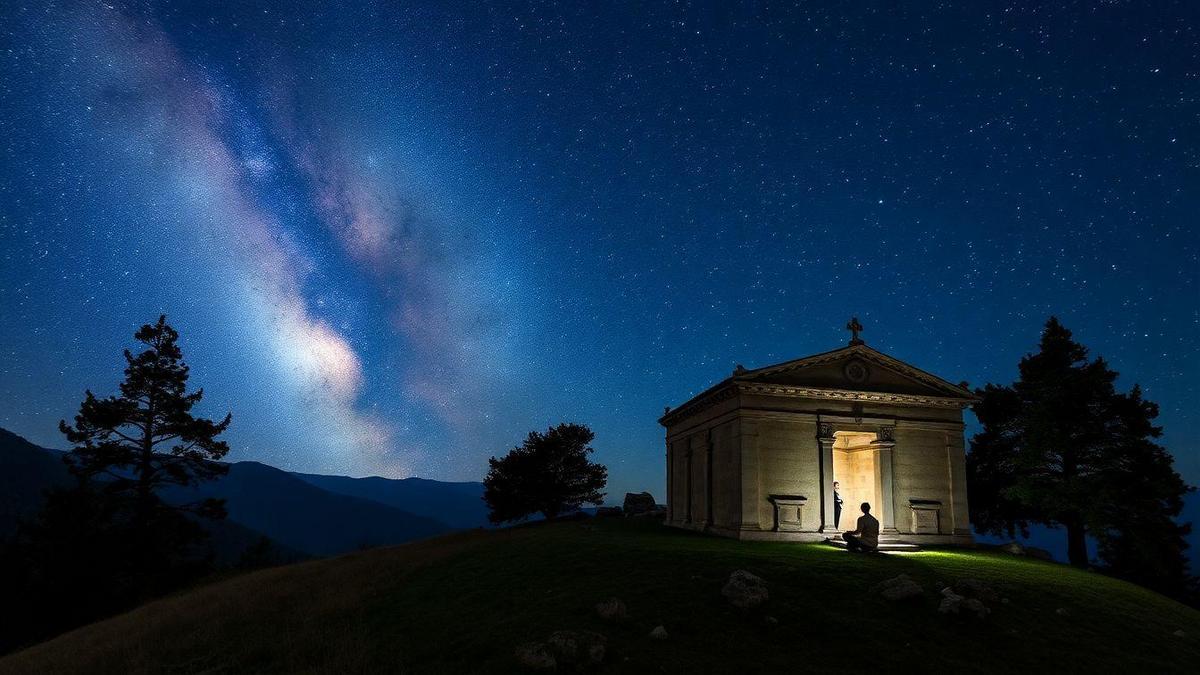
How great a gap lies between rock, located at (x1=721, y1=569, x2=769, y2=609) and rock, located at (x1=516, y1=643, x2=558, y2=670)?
5.10 meters

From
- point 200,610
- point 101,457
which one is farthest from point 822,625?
point 101,457

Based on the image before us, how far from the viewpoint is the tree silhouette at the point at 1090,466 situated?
3103cm

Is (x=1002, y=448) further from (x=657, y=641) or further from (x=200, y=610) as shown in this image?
(x=200, y=610)

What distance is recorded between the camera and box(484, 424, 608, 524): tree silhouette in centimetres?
5794

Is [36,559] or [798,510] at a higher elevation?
[798,510]

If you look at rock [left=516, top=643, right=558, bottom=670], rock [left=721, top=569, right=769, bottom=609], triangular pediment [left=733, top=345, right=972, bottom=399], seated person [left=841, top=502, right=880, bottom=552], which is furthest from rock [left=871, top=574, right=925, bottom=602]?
triangular pediment [left=733, top=345, right=972, bottom=399]

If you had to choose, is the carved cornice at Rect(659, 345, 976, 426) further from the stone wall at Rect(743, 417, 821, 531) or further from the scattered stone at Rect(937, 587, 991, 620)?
the scattered stone at Rect(937, 587, 991, 620)

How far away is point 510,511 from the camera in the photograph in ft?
189

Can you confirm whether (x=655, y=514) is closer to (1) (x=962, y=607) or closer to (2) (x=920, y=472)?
(2) (x=920, y=472)

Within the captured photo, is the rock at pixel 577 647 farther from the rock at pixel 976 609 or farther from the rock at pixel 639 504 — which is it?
the rock at pixel 639 504

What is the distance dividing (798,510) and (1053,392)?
679 inches

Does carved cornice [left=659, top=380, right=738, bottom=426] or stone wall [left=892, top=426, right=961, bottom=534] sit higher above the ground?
carved cornice [left=659, top=380, right=738, bottom=426]

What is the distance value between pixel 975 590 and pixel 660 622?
941 centimetres

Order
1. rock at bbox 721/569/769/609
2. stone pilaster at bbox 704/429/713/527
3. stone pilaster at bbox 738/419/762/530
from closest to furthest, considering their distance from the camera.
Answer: rock at bbox 721/569/769/609 → stone pilaster at bbox 738/419/762/530 → stone pilaster at bbox 704/429/713/527
